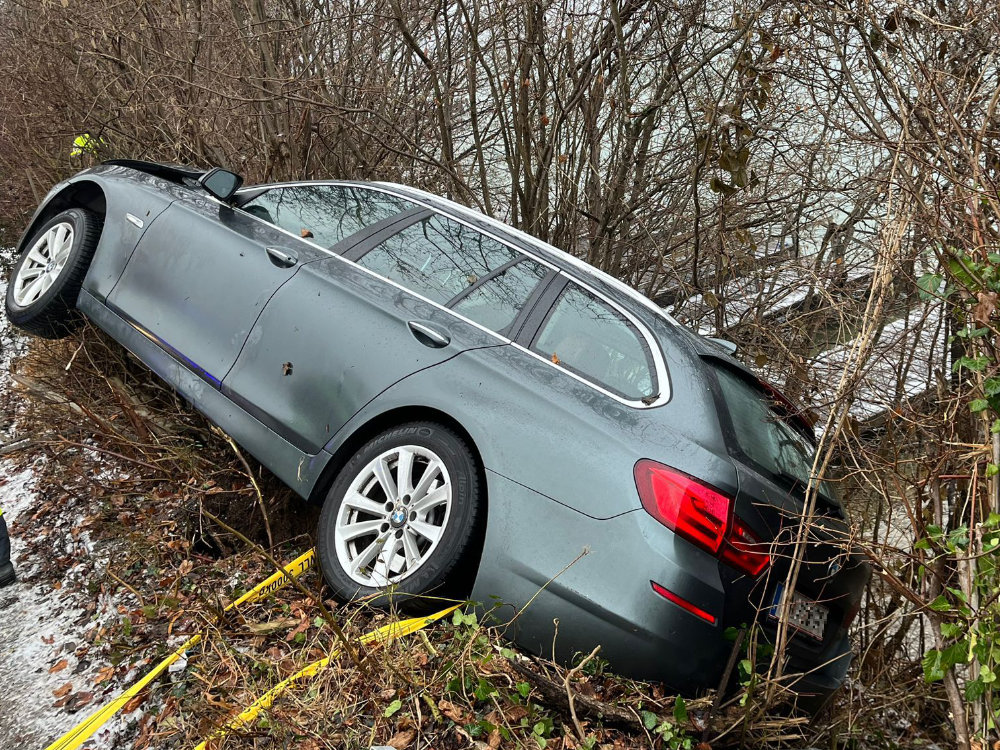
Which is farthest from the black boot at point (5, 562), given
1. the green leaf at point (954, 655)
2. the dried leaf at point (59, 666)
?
the green leaf at point (954, 655)

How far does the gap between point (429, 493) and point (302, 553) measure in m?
1.20

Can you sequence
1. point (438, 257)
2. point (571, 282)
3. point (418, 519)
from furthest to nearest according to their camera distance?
1. point (438, 257)
2. point (571, 282)
3. point (418, 519)

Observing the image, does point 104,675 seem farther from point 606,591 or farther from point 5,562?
point 606,591

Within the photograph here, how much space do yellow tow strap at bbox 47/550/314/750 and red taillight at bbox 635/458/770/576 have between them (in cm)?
132

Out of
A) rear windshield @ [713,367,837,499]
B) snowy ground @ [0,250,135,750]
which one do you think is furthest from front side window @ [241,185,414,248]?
rear windshield @ [713,367,837,499]

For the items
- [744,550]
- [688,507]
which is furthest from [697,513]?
[744,550]

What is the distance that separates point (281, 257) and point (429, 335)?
3.57 ft

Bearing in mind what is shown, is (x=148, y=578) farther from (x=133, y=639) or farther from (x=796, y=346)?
(x=796, y=346)

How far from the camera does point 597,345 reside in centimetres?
349

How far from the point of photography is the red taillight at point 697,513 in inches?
115

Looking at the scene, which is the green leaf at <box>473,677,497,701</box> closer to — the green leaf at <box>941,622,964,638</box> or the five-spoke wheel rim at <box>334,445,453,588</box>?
the five-spoke wheel rim at <box>334,445,453,588</box>

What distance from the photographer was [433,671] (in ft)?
10.3

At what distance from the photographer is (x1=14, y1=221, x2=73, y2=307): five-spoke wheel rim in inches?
201

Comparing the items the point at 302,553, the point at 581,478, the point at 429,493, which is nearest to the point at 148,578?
the point at 302,553
